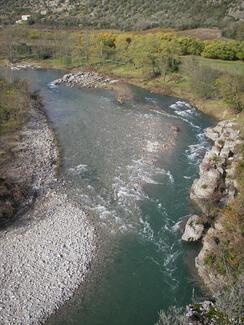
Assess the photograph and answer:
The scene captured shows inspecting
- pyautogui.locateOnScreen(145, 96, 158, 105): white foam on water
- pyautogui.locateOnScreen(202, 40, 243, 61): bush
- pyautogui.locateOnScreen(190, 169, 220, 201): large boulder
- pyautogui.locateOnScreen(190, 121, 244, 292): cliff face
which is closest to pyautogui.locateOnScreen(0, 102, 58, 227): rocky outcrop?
pyautogui.locateOnScreen(190, 169, 220, 201): large boulder

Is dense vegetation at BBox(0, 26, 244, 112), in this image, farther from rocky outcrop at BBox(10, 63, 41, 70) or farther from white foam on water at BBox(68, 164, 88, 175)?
white foam on water at BBox(68, 164, 88, 175)

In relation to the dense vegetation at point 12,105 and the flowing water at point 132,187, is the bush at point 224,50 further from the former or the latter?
the dense vegetation at point 12,105

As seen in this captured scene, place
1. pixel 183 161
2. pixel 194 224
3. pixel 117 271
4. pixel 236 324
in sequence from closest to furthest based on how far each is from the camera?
pixel 236 324 < pixel 117 271 < pixel 194 224 < pixel 183 161

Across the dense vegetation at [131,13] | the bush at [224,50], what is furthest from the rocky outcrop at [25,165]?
the dense vegetation at [131,13]

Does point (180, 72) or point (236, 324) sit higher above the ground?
point (236, 324)

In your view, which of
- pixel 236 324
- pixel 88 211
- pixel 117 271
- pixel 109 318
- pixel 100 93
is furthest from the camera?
pixel 100 93

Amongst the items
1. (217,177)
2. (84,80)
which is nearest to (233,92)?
(217,177)

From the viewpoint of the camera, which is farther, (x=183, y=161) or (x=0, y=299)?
(x=183, y=161)

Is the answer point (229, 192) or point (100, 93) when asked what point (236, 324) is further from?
point (100, 93)

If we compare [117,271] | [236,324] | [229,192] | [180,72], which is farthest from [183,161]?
[180,72]
